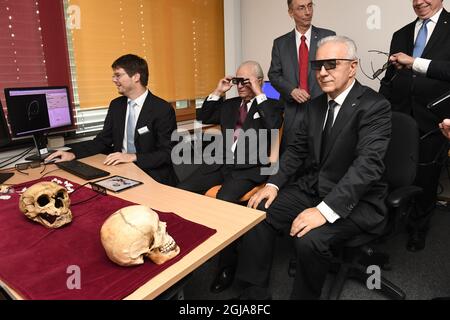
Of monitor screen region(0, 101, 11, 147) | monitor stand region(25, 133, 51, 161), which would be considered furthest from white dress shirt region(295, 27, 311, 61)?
monitor screen region(0, 101, 11, 147)

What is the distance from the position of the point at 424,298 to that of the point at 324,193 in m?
0.88

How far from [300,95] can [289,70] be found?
371 mm

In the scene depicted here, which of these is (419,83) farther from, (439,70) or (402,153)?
(402,153)

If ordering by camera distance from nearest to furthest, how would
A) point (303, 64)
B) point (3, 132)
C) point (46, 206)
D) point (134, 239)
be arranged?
point (134, 239)
point (46, 206)
point (3, 132)
point (303, 64)

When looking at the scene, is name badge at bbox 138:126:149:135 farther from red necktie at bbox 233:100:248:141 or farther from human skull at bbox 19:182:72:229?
human skull at bbox 19:182:72:229

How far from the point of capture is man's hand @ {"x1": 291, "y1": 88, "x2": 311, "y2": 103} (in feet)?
8.20

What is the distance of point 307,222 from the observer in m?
1.62

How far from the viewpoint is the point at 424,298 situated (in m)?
1.91

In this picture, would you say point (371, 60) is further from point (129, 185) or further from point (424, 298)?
point (129, 185)

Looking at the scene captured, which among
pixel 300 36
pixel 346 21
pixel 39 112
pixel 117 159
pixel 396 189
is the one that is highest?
pixel 346 21

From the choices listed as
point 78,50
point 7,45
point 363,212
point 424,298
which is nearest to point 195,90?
point 78,50

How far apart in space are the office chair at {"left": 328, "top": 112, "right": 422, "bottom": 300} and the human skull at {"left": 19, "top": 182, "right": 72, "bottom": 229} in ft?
4.24

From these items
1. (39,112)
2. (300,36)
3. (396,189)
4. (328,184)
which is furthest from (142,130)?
(396,189)

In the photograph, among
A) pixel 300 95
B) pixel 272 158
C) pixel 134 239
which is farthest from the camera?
pixel 300 95
